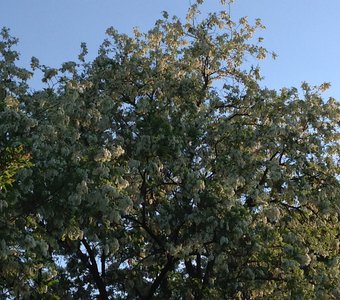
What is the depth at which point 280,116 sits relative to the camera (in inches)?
872

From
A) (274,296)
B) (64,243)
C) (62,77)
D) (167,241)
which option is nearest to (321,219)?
(274,296)

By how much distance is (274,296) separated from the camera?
811 inches

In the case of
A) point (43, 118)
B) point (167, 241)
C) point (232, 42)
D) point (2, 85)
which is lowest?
point (167, 241)

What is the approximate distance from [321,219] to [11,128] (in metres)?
11.6

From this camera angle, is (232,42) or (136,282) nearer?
(136,282)

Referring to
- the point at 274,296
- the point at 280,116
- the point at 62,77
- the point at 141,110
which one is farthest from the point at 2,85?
the point at 274,296

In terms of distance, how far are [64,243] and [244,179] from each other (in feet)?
21.5

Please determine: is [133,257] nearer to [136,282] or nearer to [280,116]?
[136,282]

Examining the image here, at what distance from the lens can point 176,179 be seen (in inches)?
835

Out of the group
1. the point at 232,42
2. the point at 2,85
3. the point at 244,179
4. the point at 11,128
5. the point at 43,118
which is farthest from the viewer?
the point at 232,42

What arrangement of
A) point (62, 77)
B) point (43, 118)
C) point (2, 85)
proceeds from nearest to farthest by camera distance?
1. point (43, 118)
2. point (2, 85)
3. point (62, 77)

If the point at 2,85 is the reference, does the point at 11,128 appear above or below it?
below

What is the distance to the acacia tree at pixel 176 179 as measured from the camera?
53.2 ft

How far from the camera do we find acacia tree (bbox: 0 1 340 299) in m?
16.2
